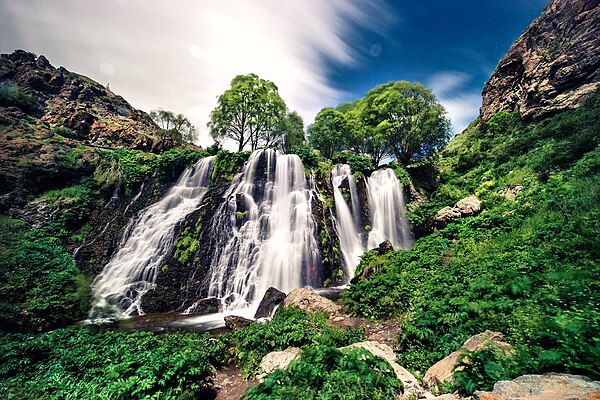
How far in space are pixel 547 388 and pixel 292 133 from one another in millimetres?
32886

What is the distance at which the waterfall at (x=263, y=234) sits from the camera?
13211 millimetres

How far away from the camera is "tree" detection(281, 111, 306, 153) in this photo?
32.5m

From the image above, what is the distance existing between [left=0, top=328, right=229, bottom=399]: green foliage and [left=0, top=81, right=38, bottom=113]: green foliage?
33.0 m

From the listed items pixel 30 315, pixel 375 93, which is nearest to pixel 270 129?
pixel 375 93

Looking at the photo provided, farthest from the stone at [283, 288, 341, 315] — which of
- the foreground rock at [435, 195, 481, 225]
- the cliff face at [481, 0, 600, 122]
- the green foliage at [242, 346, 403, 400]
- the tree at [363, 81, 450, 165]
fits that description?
the cliff face at [481, 0, 600, 122]

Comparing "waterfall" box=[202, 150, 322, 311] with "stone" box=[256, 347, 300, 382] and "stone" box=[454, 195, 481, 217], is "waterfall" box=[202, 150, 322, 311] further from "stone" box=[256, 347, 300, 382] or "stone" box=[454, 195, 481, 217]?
"stone" box=[454, 195, 481, 217]

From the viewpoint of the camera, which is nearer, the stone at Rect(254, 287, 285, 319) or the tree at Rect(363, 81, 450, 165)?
the stone at Rect(254, 287, 285, 319)

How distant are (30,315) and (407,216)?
2319 cm

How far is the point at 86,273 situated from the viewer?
13.3 metres

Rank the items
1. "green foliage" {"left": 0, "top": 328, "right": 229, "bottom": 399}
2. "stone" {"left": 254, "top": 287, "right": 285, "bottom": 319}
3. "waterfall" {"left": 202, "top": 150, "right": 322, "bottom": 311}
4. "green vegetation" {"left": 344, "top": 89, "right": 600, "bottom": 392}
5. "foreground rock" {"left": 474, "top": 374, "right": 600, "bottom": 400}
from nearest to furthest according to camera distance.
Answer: "foreground rock" {"left": 474, "top": 374, "right": 600, "bottom": 400}, "green vegetation" {"left": 344, "top": 89, "right": 600, "bottom": 392}, "green foliage" {"left": 0, "top": 328, "right": 229, "bottom": 399}, "stone" {"left": 254, "top": 287, "right": 285, "bottom": 319}, "waterfall" {"left": 202, "top": 150, "right": 322, "bottom": 311}

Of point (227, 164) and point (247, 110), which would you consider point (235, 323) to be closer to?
point (227, 164)

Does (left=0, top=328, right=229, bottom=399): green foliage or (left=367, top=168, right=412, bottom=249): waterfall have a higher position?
(left=367, top=168, right=412, bottom=249): waterfall

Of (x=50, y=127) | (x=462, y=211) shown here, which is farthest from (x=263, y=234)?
(x=50, y=127)

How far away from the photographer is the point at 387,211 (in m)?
21.0
